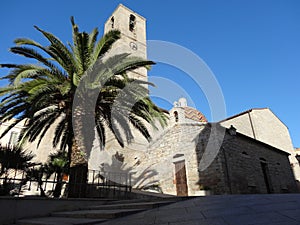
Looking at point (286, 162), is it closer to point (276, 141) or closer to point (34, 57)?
point (276, 141)

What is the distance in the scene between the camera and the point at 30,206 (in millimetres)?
4938

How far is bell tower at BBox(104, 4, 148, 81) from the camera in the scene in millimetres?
23531

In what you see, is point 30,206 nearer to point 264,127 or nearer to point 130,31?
point 264,127

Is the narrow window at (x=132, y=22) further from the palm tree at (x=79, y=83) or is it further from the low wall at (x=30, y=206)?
the low wall at (x=30, y=206)

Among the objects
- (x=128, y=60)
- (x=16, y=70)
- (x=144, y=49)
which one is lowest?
(x=16, y=70)

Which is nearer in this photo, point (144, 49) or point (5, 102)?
point (5, 102)

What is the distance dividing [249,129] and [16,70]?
18769 millimetres

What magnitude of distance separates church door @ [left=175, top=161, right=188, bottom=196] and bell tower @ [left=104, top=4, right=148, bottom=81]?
41.5ft

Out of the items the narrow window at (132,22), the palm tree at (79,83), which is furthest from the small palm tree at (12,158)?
the narrow window at (132,22)

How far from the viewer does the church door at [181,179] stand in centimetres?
1238

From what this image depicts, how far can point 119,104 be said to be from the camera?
831 centimetres

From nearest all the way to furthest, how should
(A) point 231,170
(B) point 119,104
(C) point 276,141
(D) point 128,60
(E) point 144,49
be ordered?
(D) point 128,60 < (B) point 119,104 < (A) point 231,170 < (C) point 276,141 < (E) point 144,49

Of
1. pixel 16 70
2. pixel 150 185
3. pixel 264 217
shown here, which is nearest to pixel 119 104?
pixel 16 70

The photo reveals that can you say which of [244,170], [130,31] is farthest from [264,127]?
[130,31]
